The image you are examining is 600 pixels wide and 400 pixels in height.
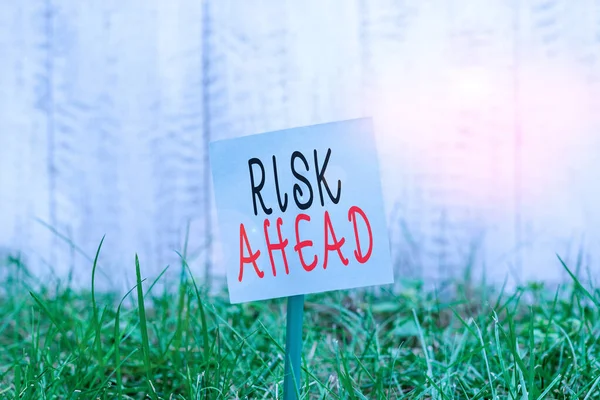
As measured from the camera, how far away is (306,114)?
4.43 ft

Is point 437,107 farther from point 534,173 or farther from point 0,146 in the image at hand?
point 0,146

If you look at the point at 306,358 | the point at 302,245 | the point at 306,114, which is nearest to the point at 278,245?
the point at 302,245

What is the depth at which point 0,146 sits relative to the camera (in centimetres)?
145

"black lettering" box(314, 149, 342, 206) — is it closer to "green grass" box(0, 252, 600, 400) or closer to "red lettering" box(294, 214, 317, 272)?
"red lettering" box(294, 214, 317, 272)

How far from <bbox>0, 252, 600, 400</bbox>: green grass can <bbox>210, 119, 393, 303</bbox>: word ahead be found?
7 cm

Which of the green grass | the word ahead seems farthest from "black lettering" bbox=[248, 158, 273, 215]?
the green grass

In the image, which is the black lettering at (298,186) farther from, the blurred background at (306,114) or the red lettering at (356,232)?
the blurred background at (306,114)

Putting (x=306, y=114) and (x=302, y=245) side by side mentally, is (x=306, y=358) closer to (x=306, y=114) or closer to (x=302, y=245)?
(x=302, y=245)

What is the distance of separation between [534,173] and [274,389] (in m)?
0.87

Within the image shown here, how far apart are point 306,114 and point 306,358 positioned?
0.68m

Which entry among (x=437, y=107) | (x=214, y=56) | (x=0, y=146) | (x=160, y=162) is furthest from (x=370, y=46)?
(x=0, y=146)

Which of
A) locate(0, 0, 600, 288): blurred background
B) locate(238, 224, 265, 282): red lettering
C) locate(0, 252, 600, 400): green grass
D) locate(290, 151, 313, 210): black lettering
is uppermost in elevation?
locate(0, 0, 600, 288): blurred background

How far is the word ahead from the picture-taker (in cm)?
57

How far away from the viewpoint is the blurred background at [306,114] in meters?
1.30
